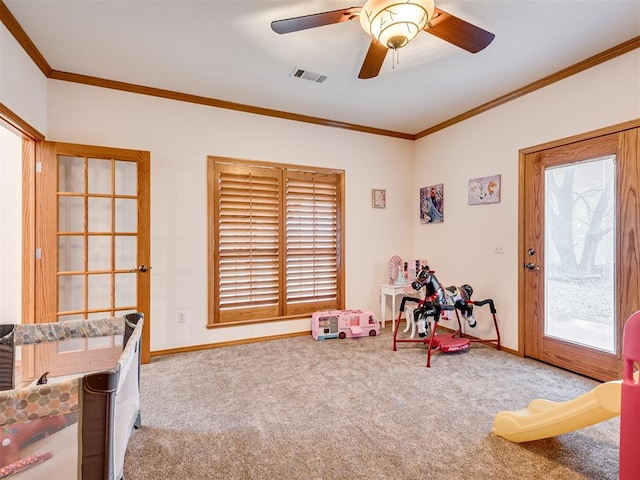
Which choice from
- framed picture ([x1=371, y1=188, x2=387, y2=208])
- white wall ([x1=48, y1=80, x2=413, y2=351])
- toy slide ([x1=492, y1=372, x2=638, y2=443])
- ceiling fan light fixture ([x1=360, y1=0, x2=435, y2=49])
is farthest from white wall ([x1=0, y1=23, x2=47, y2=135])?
toy slide ([x1=492, y1=372, x2=638, y2=443])

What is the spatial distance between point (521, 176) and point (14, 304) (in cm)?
Result: 497

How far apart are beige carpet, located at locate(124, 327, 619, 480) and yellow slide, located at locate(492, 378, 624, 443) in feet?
0.34

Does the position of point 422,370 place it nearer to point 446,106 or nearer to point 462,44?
point 462,44

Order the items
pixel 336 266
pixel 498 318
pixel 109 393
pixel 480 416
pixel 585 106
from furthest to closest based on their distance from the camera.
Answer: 1. pixel 336 266
2. pixel 498 318
3. pixel 585 106
4. pixel 480 416
5. pixel 109 393

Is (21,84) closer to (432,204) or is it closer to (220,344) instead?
(220,344)

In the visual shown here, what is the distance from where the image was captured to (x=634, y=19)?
7.18 feet

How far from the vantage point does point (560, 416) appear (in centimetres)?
163

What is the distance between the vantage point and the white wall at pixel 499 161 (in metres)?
2.62

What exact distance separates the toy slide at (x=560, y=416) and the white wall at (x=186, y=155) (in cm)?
250

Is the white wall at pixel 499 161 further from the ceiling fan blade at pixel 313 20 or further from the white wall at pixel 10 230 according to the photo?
the white wall at pixel 10 230

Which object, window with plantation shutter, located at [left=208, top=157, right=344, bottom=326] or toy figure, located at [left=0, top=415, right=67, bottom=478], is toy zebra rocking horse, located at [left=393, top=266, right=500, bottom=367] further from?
toy figure, located at [left=0, top=415, right=67, bottom=478]

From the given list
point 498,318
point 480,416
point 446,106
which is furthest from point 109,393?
point 446,106

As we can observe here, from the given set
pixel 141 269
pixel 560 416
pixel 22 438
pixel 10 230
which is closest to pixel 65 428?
pixel 22 438

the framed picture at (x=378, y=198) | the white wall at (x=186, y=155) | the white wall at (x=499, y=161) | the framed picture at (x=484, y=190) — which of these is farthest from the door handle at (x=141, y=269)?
the framed picture at (x=484, y=190)
